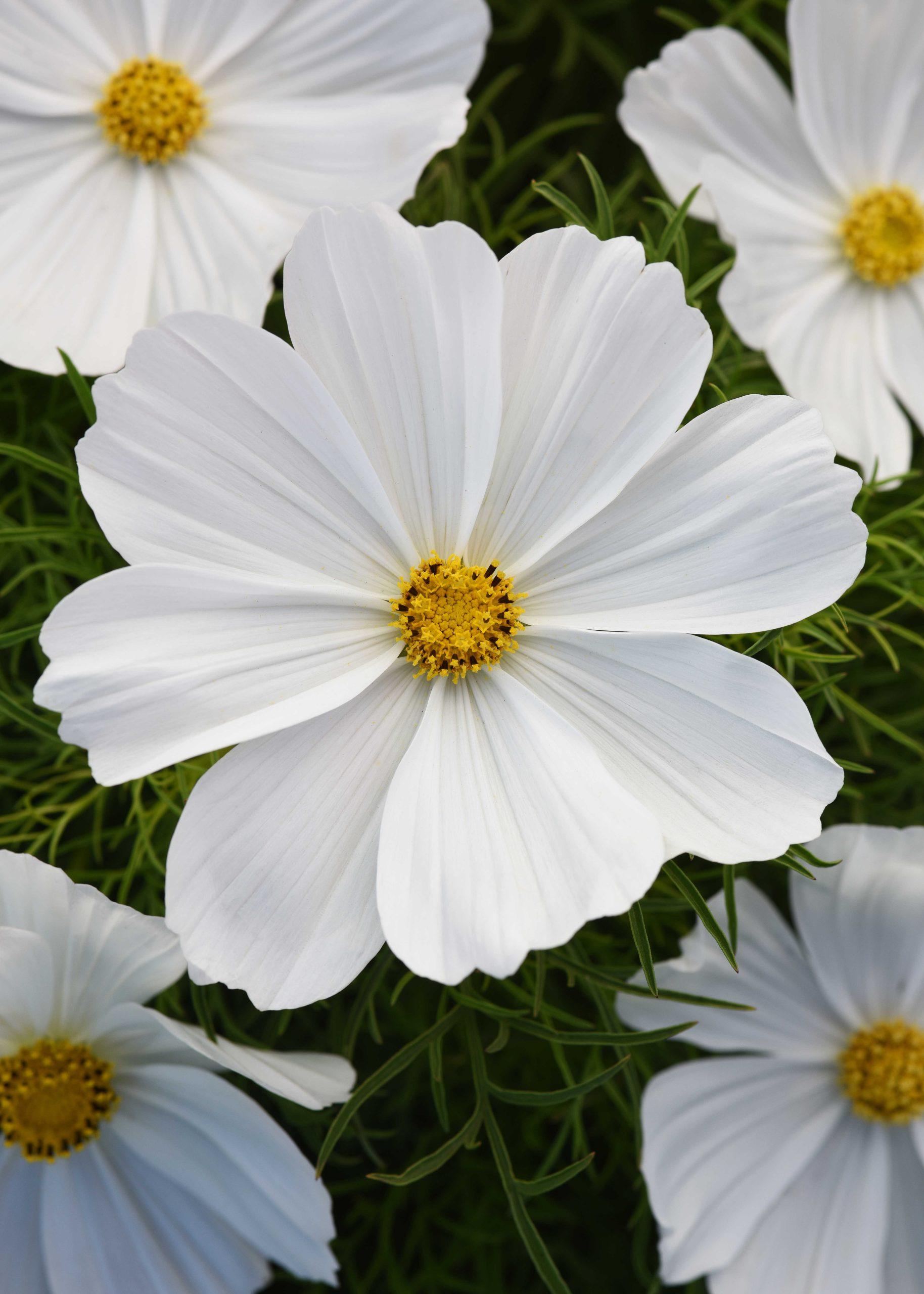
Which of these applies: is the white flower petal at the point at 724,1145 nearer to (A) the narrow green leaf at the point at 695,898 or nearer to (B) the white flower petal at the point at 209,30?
(A) the narrow green leaf at the point at 695,898

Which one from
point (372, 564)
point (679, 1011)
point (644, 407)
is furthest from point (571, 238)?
point (679, 1011)

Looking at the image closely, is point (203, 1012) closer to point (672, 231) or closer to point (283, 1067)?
point (283, 1067)

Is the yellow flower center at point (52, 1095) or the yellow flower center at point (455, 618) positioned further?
the yellow flower center at point (52, 1095)

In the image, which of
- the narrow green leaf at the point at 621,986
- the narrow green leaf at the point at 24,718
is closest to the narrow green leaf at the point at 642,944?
the narrow green leaf at the point at 621,986

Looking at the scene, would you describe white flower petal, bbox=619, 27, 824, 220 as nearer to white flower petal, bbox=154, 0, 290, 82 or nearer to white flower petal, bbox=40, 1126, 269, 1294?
white flower petal, bbox=154, 0, 290, 82

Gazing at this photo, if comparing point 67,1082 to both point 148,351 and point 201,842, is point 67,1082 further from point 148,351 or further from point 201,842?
point 148,351

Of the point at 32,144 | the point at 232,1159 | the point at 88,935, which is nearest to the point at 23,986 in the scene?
the point at 88,935
